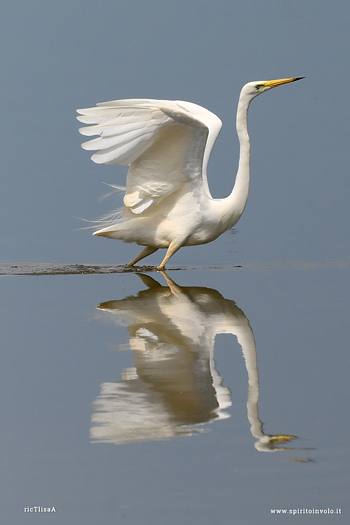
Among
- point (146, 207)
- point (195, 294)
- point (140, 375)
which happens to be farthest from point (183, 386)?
point (146, 207)

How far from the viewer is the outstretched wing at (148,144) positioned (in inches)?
309

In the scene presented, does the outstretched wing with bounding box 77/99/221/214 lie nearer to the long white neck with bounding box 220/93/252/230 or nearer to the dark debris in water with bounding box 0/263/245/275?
the long white neck with bounding box 220/93/252/230

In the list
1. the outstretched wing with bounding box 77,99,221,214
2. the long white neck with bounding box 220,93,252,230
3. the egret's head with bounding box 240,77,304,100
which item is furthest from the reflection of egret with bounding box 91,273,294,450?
the egret's head with bounding box 240,77,304,100

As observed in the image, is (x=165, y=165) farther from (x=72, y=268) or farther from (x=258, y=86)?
(x=72, y=268)

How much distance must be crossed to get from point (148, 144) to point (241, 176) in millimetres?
1717

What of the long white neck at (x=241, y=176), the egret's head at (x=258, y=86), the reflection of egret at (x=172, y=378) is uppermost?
the egret's head at (x=258, y=86)

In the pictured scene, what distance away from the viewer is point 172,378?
4742mm

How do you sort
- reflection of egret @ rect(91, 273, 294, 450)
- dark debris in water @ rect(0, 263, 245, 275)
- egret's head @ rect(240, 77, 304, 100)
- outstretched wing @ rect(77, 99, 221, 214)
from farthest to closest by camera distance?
dark debris in water @ rect(0, 263, 245, 275) < egret's head @ rect(240, 77, 304, 100) < outstretched wing @ rect(77, 99, 221, 214) < reflection of egret @ rect(91, 273, 294, 450)

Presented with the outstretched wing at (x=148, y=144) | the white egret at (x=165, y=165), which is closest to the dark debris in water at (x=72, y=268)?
the white egret at (x=165, y=165)

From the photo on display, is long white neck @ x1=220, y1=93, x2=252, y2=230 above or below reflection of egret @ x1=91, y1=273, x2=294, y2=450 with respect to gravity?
above

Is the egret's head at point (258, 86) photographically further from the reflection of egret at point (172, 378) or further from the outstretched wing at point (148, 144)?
the reflection of egret at point (172, 378)

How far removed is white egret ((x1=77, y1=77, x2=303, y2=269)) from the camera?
7895 mm

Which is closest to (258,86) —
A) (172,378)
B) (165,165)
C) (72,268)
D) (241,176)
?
(241,176)

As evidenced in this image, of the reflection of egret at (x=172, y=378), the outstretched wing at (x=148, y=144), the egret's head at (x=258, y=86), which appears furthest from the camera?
the egret's head at (x=258, y=86)
